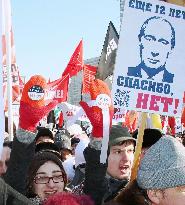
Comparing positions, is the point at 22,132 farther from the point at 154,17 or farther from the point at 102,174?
the point at 154,17

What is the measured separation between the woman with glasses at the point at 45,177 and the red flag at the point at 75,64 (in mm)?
7058

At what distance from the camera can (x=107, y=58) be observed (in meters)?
6.32

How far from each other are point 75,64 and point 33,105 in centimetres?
779

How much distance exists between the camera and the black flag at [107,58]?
6098 mm

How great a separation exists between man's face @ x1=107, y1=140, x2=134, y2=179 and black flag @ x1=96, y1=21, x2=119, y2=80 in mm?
2259

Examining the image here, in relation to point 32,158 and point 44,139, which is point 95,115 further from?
point 44,139

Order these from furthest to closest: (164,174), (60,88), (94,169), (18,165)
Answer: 1. (60,88)
2. (94,169)
3. (18,165)
4. (164,174)

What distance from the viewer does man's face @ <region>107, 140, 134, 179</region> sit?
3711 millimetres

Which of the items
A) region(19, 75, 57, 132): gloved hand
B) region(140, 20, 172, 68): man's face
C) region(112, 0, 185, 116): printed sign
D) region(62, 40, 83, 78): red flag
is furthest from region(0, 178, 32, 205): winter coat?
region(62, 40, 83, 78): red flag

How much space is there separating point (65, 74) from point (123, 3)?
7138 mm

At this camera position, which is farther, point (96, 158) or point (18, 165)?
point (96, 158)

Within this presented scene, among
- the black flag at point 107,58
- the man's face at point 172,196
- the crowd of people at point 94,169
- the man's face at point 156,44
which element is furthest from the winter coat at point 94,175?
the black flag at point 107,58

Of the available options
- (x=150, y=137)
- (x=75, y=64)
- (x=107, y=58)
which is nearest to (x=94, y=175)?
(x=150, y=137)

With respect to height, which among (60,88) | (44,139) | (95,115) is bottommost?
(44,139)
